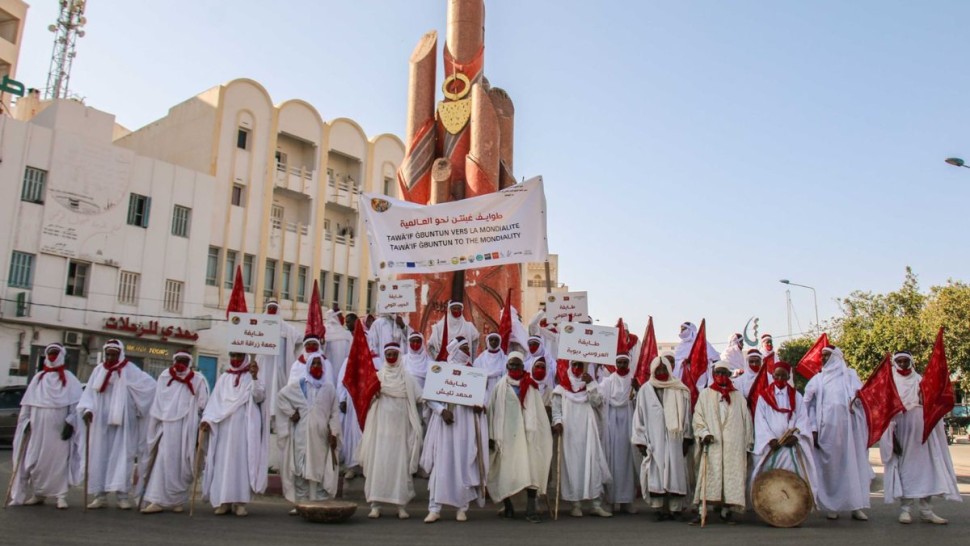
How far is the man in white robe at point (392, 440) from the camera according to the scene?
8359mm

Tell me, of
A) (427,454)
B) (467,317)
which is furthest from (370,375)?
A: (467,317)

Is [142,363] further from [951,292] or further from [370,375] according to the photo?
[951,292]

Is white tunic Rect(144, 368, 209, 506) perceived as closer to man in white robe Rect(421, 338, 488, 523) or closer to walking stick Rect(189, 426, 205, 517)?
walking stick Rect(189, 426, 205, 517)

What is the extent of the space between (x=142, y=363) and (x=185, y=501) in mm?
20244

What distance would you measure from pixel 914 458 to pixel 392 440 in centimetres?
551

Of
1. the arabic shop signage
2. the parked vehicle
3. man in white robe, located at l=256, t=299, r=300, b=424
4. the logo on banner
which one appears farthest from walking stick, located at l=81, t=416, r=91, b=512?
the arabic shop signage

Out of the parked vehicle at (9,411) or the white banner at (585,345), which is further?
the parked vehicle at (9,411)

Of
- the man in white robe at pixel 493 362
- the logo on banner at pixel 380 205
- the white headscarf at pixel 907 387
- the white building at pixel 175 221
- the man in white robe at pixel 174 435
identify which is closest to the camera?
the man in white robe at pixel 174 435

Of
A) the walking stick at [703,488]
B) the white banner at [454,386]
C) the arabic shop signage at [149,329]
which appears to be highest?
the arabic shop signage at [149,329]

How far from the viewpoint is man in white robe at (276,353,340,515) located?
8875 mm

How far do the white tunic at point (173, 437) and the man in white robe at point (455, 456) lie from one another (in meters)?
2.49

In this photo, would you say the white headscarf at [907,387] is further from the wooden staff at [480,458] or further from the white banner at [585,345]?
the wooden staff at [480,458]

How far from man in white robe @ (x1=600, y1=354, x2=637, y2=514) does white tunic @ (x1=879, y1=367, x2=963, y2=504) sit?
2.69 metres

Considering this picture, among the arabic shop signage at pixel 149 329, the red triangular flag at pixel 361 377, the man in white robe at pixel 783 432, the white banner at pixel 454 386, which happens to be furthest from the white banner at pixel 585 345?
the arabic shop signage at pixel 149 329
